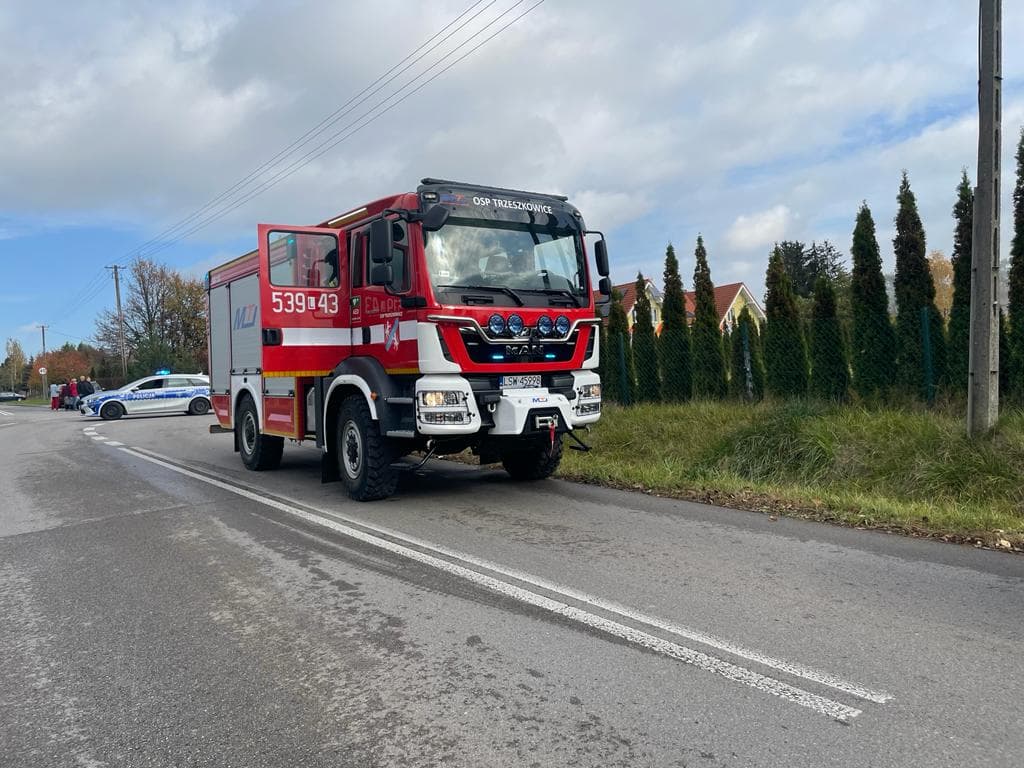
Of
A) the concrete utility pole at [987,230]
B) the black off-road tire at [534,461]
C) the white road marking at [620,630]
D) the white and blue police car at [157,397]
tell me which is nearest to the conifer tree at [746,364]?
the concrete utility pole at [987,230]

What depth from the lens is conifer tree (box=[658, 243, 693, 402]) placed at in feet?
50.8

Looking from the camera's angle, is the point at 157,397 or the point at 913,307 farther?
the point at 157,397

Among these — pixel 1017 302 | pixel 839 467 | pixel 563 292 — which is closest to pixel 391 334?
pixel 563 292

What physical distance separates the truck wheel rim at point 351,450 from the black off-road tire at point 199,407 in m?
21.8

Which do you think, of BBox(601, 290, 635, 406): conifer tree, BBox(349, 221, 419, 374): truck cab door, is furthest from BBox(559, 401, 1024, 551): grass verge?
BBox(601, 290, 635, 406): conifer tree

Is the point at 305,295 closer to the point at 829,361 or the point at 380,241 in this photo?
the point at 380,241

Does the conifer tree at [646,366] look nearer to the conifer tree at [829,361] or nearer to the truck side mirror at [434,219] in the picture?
the conifer tree at [829,361]

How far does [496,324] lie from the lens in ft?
24.3

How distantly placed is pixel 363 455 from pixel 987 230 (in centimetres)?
683

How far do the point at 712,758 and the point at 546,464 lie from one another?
6450 mm

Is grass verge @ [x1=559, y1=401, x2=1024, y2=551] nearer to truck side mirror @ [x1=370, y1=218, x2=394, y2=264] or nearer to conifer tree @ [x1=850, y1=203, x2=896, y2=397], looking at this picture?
conifer tree @ [x1=850, y1=203, x2=896, y2=397]

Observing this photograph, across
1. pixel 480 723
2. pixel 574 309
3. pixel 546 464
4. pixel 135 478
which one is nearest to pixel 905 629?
pixel 480 723

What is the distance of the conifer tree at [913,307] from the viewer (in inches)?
435

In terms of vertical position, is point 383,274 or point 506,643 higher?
point 383,274
